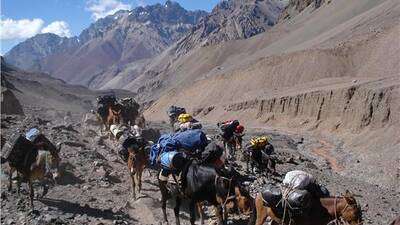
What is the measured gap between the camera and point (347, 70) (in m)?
62.6

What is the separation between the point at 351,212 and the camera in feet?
31.8

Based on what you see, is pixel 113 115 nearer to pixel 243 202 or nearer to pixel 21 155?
pixel 21 155

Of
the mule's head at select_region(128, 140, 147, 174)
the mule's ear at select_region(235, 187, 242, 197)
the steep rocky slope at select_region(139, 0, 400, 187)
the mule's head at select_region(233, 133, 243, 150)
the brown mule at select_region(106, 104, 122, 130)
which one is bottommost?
the mule's ear at select_region(235, 187, 242, 197)

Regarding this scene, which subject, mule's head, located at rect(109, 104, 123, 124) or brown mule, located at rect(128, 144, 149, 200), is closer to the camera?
brown mule, located at rect(128, 144, 149, 200)

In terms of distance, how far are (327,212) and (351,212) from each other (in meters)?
0.55

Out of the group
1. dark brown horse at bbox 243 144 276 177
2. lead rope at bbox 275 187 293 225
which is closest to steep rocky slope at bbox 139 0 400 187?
dark brown horse at bbox 243 144 276 177

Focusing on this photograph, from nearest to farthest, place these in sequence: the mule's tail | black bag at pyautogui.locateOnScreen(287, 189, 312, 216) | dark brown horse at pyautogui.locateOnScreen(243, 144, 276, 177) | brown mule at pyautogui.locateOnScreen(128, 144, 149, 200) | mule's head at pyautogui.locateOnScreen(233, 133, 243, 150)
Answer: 1. black bag at pyautogui.locateOnScreen(287, 189, 312, 216)
2. the mule's tail
3. brown mule at pyautogui.locateOnScreen(128, 144, 149, 200)
4. dark brown horse at pyautogui.locateOnScreen(243, 144, 276, 177)
5. mule's head at pyautogui.locateOnScreen(233, 133, 243, 150)

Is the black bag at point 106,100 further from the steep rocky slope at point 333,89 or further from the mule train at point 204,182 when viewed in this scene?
the steep rocky slope at point 333,89

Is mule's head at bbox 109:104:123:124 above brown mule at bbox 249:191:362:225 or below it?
above

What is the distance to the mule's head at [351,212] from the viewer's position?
9.62m

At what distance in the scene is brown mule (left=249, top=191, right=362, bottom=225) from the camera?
31.8ft

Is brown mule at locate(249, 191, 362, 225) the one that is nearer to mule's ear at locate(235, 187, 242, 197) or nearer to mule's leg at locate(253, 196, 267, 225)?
mule's leg at locate(253, 196, 267, 225)

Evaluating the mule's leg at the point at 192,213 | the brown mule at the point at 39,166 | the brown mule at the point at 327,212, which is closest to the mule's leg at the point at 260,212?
the brown mule at the point at 327,212

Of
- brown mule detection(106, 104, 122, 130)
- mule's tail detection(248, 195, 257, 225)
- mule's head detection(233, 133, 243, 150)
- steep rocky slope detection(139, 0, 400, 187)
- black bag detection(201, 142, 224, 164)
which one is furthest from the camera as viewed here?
steep rocky slope detection(139, 0, 400, 187)
